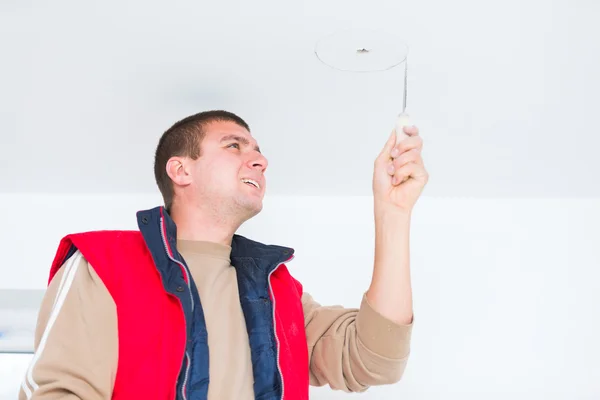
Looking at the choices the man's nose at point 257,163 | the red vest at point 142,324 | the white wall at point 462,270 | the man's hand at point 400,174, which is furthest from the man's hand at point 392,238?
the white wall at point 462,270

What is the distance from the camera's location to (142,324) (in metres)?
1.19

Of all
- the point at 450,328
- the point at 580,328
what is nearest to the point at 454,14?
the point at 450,328

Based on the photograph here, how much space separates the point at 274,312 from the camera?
1.33 m

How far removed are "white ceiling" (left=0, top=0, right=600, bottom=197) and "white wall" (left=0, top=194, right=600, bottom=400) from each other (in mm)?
97

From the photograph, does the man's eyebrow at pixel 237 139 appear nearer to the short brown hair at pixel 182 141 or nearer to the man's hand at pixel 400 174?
the short brown hair at pixel 182 141

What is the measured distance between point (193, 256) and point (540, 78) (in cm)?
92

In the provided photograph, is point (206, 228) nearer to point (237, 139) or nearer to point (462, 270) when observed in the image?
point (237, 139)

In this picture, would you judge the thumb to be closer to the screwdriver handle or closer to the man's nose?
the screwdriver handle

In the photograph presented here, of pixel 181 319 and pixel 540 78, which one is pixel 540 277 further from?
pixel 181 319

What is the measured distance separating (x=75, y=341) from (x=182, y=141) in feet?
1.94

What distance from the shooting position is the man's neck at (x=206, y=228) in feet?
4.76

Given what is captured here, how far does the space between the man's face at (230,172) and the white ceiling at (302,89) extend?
166 mm

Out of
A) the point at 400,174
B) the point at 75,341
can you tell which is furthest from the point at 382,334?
the point at 75,341

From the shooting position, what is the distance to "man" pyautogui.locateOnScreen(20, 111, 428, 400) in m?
1.15
